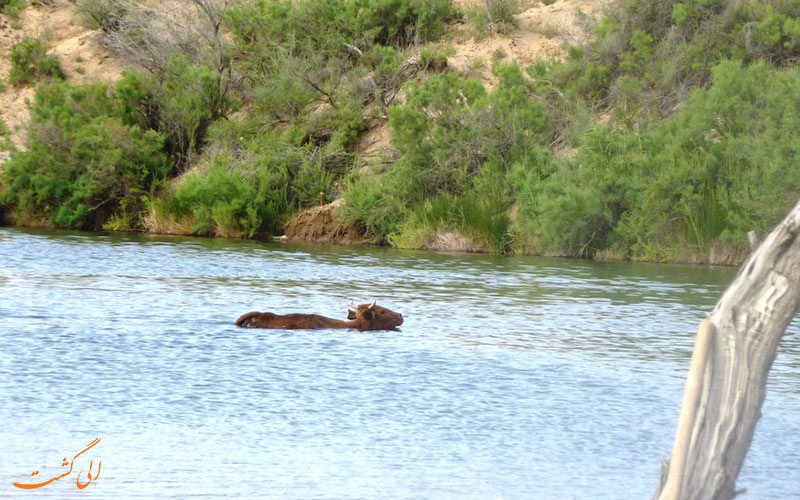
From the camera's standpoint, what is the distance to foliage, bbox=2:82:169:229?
119ft

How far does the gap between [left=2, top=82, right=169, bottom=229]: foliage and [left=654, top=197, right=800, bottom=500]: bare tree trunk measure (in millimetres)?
33900

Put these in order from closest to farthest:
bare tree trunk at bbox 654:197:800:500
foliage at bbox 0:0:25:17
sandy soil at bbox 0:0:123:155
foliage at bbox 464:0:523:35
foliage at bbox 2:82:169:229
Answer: bare tree trunk at bbox 654:197:800:500, foliage at bbox 2:82:169:229, foliage at bbox 464:0:523:35, sandy soil at bbox 0:0:123:155, foliage at bbox 0:0:25:17

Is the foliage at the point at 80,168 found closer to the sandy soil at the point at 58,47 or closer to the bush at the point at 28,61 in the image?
the sandy soil at the point at 58,47

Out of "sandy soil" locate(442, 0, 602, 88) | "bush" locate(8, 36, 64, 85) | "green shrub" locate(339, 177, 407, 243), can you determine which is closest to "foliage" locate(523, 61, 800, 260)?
"green shrub" locate(339, 177, 407, 243)

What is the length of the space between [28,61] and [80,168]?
43.9 ft

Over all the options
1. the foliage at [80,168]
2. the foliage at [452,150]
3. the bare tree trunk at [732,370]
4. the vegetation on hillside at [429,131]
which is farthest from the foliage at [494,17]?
the bare tree trunk at [732,370]

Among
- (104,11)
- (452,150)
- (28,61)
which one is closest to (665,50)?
(452,150)

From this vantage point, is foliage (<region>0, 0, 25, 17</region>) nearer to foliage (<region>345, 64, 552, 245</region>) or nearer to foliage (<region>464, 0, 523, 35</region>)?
foliage (<region>464, 0, 523, 35</region>)

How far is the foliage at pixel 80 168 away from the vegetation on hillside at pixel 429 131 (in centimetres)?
7

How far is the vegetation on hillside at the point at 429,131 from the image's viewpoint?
28.0 metres

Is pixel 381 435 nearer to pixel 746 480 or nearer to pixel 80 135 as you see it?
pixel 746 480

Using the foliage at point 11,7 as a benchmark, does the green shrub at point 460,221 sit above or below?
below

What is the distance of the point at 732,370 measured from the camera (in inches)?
152

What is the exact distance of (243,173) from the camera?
35.5 meters
